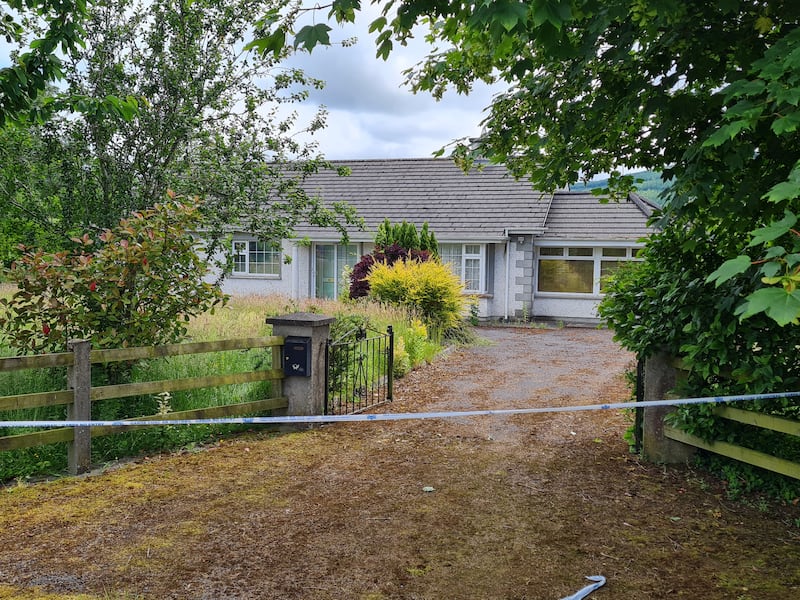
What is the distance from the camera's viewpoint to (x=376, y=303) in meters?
14.9

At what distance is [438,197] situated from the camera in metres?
23.8

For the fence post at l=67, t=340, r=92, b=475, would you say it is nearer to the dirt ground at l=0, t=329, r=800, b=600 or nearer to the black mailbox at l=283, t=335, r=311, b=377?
the dirt ground at l=0, t=329, r=800, b=600

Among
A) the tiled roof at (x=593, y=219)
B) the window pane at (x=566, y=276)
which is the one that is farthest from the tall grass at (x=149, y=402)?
the tiled roof at (x=593, y=219)

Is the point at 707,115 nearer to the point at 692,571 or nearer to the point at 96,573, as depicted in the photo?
the point at 692,571

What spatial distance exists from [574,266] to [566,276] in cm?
39

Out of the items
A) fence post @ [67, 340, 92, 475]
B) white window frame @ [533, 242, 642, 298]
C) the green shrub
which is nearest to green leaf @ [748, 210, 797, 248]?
fence post @ [67, 340, 92, 475]

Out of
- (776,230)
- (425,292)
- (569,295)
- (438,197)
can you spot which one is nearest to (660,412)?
(776,230)

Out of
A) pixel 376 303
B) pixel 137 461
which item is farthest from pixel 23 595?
pixel 376 303

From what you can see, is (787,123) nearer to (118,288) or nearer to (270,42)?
(270,42)

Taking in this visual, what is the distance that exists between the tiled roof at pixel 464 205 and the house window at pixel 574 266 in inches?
22.5

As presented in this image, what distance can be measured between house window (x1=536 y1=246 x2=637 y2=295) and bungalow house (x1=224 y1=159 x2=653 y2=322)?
0.10 ft

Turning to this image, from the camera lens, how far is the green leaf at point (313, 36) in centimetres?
347

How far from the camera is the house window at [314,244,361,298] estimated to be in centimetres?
2238

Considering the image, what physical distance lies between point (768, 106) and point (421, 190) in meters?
21.1
